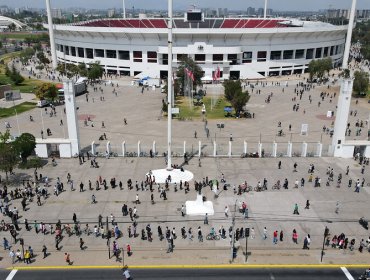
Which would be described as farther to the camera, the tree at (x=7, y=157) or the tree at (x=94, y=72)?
the tree at (x=94, y=72)

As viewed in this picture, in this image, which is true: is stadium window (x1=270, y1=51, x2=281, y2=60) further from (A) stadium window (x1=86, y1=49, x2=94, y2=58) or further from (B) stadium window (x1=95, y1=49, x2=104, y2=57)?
(A) stadium window (x1=86, y1=49, x2=94, y2=58)

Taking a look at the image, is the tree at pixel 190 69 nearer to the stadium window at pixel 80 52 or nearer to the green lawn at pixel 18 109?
the green lawn at pixel 18 109

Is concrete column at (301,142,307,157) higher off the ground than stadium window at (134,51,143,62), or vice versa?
stadium window at (134,51,143,62)

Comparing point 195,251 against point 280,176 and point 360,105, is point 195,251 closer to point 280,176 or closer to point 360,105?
point 280,176


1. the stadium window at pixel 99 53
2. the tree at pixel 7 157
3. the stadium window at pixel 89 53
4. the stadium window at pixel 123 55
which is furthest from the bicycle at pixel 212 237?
the stadium window at pixel 89 53

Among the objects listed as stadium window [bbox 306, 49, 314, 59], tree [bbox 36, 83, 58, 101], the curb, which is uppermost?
stadium window [bbox 306, 49, 314, 59]

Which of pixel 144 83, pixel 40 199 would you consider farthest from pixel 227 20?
pixel 40 199

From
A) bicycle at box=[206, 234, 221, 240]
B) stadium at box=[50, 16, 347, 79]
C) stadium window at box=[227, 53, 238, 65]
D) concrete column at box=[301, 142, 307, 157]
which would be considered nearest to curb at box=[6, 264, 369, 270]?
bicycle at box=[206, 234, 221, 240]
